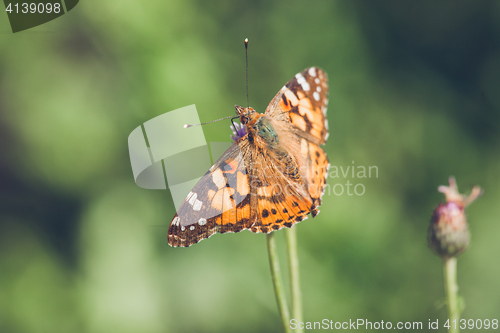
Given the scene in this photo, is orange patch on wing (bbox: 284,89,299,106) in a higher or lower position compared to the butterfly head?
higher

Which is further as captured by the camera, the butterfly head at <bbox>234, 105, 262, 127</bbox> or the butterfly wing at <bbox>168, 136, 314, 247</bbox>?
the butterfly head at <bbox>234, 105, 262, 127</bbox>

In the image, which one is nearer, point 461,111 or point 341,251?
point 341,251

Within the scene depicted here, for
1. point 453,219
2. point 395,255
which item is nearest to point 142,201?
point 395,255

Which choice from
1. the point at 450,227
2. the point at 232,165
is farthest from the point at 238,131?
the point at 450,227

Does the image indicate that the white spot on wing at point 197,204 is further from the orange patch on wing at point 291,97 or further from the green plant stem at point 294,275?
the orange patch on wing at point 291,97

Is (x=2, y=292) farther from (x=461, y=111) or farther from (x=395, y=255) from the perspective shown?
(x=461, y=111)

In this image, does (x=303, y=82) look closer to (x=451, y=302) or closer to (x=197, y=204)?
(x=197, y=204)

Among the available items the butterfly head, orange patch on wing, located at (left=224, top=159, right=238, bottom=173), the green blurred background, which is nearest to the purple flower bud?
the butterfly head

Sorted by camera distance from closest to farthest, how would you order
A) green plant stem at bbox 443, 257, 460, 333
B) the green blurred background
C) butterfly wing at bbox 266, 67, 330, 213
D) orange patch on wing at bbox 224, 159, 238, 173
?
green plant stem at bbox 443, 257, 460, 333 → orange patch on wing at bbox 224, 159, 238, 173 → butterfly wing at bbox 266, 67, 330, 213 → the green blurred background

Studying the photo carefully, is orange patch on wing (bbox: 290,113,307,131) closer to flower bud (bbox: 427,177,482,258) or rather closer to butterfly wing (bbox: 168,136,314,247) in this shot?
butterfly wing (bbox: 168,136,314,247)
